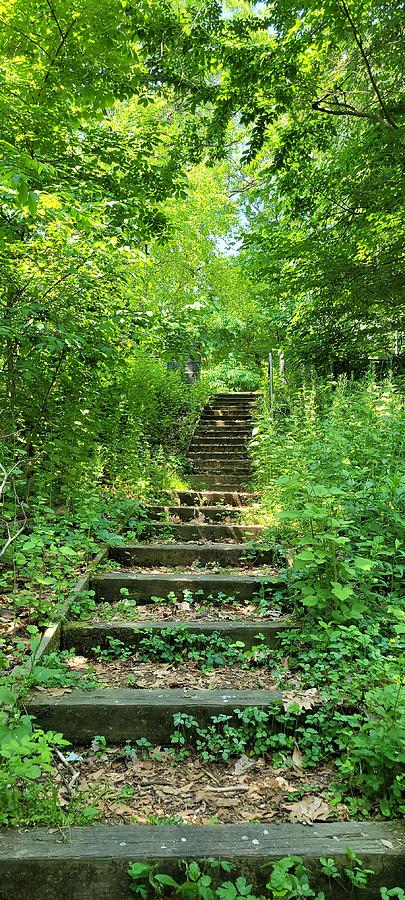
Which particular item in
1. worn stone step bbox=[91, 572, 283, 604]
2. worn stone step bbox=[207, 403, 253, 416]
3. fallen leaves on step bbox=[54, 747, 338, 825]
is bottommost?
fallen leaves on step bbox=[54, 747, 338, 825]

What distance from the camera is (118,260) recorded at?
4.66 m

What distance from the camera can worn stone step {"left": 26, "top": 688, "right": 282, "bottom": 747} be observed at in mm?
2209

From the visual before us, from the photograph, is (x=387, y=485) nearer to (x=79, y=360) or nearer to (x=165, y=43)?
(x=79, y=360)

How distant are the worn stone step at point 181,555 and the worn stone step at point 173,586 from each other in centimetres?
50

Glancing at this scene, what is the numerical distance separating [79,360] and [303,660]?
338 cm

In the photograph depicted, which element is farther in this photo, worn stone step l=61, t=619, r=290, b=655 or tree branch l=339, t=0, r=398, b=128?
tree branch l=339, t=0, r=398, b=128

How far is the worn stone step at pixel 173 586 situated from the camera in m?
3.45

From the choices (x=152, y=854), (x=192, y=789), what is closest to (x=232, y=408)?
(x=192, y=789)

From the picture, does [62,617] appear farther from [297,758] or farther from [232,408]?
[232,408]

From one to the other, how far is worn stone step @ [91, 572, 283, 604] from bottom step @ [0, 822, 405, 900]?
1.83 metres

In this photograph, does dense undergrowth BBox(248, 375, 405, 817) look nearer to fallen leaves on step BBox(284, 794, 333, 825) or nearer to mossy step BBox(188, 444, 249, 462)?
fallen leaves on step BBox(284, 794, 333, 825)

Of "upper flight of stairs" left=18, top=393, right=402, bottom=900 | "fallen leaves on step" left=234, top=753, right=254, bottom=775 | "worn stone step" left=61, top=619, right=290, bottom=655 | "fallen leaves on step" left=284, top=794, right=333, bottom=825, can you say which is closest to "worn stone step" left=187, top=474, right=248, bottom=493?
"upper flight of stairs" left=18, top=393, right=402, bottom=900

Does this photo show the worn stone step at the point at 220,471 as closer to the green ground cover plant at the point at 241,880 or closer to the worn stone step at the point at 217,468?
the worn stone step at the point at 217,468

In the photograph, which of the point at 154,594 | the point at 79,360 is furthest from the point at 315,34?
the point at 154,594
